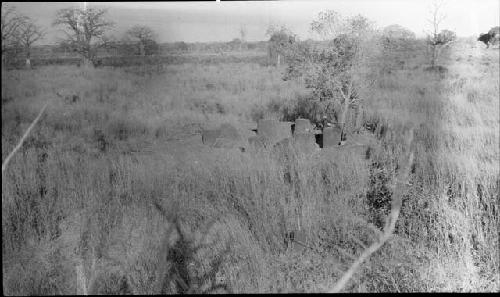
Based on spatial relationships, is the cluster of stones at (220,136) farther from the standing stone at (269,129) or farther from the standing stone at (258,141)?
the standing stone at (269,129)

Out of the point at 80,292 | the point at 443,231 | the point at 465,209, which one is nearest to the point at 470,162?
the point at 465,209

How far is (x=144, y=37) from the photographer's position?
60.0 ft

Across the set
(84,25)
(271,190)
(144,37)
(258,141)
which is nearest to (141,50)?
(144,37)

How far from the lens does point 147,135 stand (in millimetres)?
6914

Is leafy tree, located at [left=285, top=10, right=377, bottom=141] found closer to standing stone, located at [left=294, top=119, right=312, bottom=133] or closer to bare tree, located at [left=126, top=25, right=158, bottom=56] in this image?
standing stone, located at [left=294, top=119, right=312, bottom=133]

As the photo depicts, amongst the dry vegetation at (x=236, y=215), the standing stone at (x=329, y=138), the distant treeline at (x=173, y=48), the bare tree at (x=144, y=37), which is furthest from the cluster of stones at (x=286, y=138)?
the distant treeline at (x=173, y=48)

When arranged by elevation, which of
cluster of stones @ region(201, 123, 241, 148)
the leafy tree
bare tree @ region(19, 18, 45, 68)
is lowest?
cluster of stones @ region(201, 123, 241, 148)

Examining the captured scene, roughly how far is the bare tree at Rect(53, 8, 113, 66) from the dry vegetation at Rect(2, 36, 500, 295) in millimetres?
5399

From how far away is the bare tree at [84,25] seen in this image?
10.8 meters

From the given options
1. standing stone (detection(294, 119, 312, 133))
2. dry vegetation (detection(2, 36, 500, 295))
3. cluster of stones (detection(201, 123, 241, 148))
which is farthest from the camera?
standing stone (detection(294, 119, 312, 133))

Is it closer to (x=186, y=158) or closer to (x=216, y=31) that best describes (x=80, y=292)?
(x=186, y=158)

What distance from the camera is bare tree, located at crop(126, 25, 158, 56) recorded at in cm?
1679

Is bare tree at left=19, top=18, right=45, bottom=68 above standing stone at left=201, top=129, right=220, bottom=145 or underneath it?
above

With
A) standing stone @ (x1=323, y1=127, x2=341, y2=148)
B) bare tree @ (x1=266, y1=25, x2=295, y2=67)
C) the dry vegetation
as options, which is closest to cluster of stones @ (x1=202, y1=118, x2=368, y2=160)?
standing stone @ (x1=323, y1=127, x2=341, y2=148)
